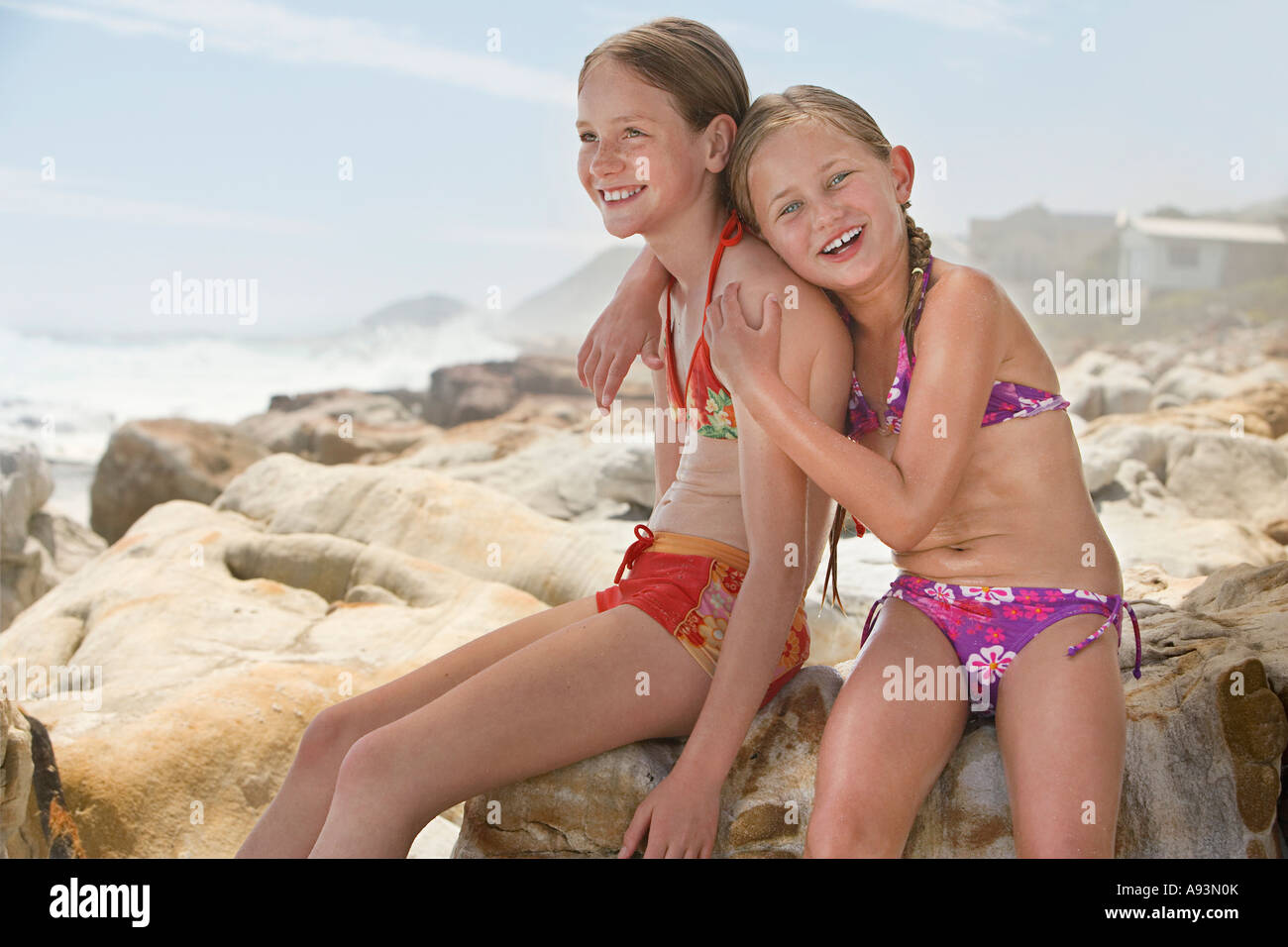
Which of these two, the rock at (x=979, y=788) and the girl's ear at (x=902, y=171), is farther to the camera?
the girl's ear at (x=902, y=171)

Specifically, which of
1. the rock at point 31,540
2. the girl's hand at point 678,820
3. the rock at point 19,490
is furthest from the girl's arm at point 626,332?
the rock at point 19,490

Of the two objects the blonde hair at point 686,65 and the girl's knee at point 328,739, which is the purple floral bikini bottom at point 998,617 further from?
the girl's knee at point 328,739

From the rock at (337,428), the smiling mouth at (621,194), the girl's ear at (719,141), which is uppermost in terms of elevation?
the girl's ear at (719,141)

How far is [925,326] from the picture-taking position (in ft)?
8.07

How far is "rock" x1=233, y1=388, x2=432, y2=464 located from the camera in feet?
49.8

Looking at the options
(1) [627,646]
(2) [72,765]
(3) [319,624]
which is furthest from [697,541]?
(3) [319,624]

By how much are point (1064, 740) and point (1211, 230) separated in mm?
34804

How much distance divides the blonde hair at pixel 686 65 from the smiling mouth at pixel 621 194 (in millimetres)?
188

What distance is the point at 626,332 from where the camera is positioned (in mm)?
3018

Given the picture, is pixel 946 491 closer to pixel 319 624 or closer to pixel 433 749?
pixel 433 749

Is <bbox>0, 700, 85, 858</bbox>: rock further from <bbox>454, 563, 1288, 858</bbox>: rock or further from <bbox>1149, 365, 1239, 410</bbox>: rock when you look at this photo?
<bbox>1149, 365, 1239, 410</bbox>: rock

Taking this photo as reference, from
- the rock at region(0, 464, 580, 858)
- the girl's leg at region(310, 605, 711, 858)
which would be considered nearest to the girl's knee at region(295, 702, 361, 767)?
the girl's leg at region(310, 605, 711, 858)

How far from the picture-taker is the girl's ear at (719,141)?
272 cm

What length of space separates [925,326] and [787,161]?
0.45m
